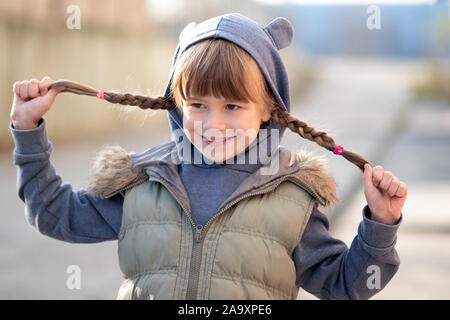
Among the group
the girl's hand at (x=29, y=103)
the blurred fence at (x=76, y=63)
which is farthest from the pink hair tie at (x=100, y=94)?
the blurred fence at (x=76, y=63)

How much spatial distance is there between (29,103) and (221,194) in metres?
0.66

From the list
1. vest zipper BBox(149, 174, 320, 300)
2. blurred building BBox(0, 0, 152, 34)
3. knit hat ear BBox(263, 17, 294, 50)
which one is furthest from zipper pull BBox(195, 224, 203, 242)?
blurred building BBox(0, 0, 152, 34)

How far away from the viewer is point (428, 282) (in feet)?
13.0

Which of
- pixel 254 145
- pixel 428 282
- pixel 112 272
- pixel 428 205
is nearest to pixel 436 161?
pixel 428 205

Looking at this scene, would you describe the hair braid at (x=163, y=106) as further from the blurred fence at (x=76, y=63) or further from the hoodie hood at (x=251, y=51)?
the blurred fence at (x=76, y=63)

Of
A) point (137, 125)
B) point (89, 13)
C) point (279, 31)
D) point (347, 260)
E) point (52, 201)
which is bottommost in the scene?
point (137, 125)

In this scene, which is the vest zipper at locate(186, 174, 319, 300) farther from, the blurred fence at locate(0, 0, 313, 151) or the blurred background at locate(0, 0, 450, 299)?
the blurred fence at locate(0, 0, 313, 151)

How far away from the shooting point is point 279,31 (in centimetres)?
211

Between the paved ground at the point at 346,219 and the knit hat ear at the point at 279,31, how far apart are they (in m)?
0.29

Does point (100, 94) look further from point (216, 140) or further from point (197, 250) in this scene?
point (197, 250)

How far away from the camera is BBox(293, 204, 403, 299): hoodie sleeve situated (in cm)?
185

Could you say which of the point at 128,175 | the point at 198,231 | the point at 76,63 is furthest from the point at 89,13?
the point at 198,231

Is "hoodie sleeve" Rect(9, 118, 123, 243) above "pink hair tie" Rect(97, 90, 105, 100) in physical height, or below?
below
